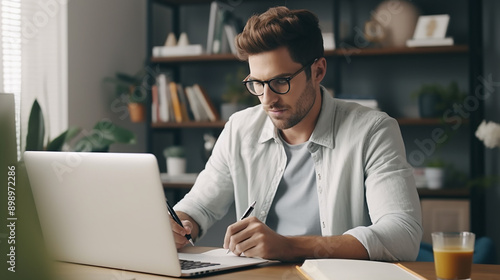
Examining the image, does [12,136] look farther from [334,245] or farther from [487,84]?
[487,84]

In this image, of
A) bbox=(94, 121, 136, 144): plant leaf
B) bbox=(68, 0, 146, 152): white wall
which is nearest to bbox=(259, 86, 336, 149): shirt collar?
bbox=(94, 121, 136, 144): plant leaf

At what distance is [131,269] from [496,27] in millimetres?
2827

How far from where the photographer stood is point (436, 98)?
3168 mm

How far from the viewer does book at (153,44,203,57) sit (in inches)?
136

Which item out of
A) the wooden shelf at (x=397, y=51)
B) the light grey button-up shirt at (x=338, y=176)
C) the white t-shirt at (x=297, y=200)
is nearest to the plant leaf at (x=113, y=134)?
the light grey button-up shirt at (x=338, y=176)

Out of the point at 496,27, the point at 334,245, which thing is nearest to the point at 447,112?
the point at 496,27

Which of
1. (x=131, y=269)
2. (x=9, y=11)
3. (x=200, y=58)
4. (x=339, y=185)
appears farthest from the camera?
(x=200, y=58)

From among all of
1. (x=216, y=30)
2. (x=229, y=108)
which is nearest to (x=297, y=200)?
(x=229, y=108)

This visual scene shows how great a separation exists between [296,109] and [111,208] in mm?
720

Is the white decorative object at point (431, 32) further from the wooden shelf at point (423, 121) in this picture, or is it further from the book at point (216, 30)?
the book at point (216, 30)

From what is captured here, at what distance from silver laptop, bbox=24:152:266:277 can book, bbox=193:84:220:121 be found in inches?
91.6

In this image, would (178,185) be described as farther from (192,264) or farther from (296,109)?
(192,264)

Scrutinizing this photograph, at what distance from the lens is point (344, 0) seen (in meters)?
3.47

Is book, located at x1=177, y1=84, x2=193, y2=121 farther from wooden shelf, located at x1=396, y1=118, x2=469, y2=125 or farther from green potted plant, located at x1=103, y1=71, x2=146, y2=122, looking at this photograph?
wooden shelf, located at x1=396, y1=118, x2=469, y2=125
